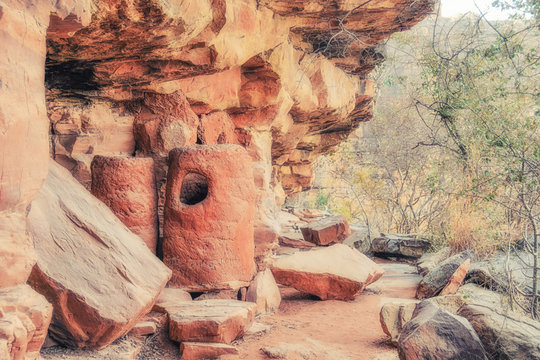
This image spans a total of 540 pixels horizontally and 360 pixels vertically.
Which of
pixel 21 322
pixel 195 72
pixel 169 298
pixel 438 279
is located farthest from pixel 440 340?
pixel 195 72

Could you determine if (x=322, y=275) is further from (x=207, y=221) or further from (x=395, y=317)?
(x=207, y=221)

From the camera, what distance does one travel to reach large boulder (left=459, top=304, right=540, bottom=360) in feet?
11.2

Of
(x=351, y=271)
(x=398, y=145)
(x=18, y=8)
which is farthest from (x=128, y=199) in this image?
(x=398, y=145)

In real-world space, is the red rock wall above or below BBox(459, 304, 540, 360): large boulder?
above

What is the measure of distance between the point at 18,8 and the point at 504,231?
584 centimetres

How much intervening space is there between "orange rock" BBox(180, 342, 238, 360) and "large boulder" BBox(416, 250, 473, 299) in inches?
127

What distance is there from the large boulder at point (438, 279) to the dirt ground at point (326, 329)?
263 mm

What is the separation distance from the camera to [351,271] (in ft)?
→ 19.2

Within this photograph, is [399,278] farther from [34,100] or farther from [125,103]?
[34,100]

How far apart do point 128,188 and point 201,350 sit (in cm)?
161

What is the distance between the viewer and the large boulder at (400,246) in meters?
9.05

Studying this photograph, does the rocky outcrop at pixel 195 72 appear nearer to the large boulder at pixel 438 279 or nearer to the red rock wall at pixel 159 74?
the red rock wall at pixel 159 74

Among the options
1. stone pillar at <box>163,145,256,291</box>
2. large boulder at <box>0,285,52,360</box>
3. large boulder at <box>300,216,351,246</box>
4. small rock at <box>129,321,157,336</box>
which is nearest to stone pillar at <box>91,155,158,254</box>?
stone pillar at <box>163,145,256,291</box>

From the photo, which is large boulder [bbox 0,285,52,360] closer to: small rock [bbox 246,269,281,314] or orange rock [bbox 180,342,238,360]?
orange rock [bbox 180,342,238,360]
